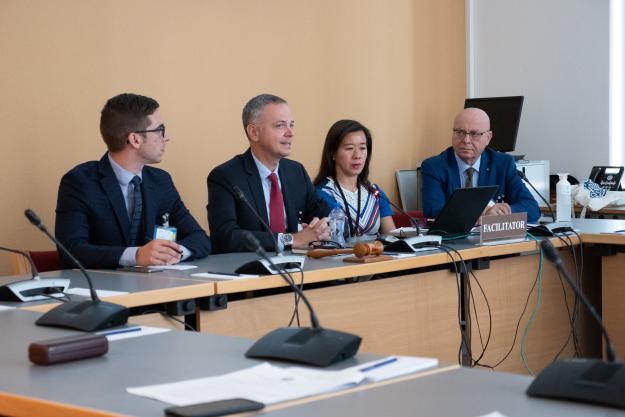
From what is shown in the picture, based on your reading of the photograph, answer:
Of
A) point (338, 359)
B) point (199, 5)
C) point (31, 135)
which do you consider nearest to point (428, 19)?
point (199, 5)

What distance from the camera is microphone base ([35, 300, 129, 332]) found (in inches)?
85.0

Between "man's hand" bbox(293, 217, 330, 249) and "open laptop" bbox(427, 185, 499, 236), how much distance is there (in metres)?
0.49

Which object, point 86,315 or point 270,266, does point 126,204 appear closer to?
point 270,266

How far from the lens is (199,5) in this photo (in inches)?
220

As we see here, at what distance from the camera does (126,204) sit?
382 centimetres

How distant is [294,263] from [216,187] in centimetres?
107

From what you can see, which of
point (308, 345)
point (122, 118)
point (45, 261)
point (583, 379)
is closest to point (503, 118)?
point (122, 118)

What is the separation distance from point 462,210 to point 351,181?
0.98m

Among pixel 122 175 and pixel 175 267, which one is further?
pixel 122 175

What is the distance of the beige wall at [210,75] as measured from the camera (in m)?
4.77

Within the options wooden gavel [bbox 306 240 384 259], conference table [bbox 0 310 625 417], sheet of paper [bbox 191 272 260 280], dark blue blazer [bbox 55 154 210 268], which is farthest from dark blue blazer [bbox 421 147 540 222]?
conference table [bbox 0 310 625 417]

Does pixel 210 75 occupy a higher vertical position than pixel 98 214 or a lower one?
higher

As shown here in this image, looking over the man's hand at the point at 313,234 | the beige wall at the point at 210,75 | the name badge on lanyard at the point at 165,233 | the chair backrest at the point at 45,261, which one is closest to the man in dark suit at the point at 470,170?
the man's hand at the point at 313,234

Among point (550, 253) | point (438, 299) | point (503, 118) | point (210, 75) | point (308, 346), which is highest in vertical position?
point (210, 75)
